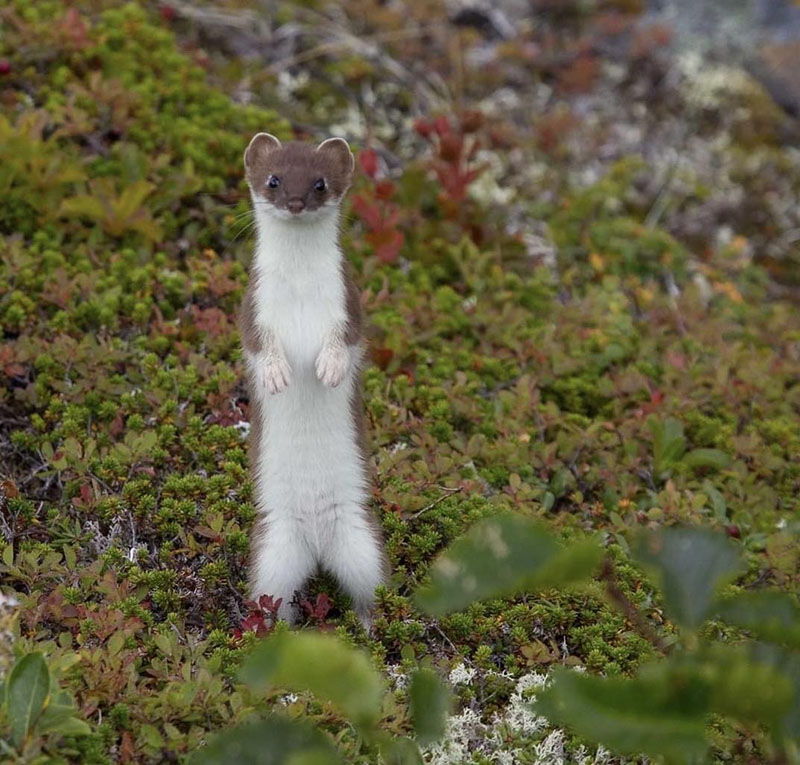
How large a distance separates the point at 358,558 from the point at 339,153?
1.80m

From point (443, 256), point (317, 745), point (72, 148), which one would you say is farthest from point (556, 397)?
point (317, 745)

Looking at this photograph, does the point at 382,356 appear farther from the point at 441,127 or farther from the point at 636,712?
the point at 636,712

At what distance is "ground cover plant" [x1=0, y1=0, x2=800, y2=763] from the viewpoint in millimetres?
4004

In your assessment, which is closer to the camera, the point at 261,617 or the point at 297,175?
the point at 261,617

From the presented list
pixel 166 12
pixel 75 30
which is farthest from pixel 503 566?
pixel 166 12

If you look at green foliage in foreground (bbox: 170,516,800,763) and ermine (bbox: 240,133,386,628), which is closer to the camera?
green foliage in foreground (bbox: 170,516,800,763)

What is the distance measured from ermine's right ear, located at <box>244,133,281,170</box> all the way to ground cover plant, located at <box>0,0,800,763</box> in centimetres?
132

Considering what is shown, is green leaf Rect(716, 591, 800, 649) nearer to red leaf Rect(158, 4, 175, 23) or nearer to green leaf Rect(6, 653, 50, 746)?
green leaf Rect(6, 653, 50, 746)

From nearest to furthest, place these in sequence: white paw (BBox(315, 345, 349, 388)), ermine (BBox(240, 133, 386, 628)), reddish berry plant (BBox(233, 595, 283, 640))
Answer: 1. reddish berry plant (BBox(233, 595, 283, 640))
2. white paw (BBox(315, 345, 349, 388))
3. ermine (BBox(240, 133, 386, 628))

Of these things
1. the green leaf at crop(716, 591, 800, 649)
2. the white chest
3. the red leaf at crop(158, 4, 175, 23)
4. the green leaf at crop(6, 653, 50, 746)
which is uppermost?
the green leaf at crop(716, 591, 800, 649)

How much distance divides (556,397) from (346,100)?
11.7 feet

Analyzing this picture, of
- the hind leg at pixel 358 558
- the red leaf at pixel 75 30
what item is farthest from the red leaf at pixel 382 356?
the red leaf at pixel 75 30

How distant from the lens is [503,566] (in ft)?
9.78

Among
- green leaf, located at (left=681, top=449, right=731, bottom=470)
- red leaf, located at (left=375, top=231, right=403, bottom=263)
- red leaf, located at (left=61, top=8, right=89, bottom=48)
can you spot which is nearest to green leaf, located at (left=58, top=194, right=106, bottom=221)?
red leaf, located at (left=61, top=8, right=89, bottom=48)
